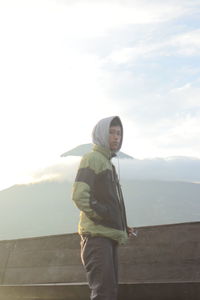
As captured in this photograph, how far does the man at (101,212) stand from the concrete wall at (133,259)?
1.30 meters

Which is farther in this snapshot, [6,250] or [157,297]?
[6,250]

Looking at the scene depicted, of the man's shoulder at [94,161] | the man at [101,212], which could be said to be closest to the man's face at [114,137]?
the man at [101,212]

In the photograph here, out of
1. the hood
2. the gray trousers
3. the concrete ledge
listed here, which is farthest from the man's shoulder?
the concrete ledge

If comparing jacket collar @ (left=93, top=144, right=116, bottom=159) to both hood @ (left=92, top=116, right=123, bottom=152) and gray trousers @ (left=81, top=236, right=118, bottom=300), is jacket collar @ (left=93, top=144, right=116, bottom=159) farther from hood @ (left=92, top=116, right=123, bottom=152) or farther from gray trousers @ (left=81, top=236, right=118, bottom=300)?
gray trousers @ (left=81, top=236, right=118, bottom=300)

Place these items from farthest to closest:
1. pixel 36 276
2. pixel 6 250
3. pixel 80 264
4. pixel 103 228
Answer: pixel 6 250 < pixel 36 276 < pixel 80 264 < pixel 103 228

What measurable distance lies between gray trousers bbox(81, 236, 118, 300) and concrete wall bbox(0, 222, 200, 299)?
4.21 ft

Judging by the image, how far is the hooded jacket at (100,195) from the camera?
420cm

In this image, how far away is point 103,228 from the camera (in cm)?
423

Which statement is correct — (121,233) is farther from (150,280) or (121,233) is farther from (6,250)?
(6,250)

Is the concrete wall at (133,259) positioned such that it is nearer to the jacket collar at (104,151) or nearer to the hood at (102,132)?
the jacket collar at (104,151)

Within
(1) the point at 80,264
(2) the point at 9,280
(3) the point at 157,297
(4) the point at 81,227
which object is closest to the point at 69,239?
(1) the point at 80,264

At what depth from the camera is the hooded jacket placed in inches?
165

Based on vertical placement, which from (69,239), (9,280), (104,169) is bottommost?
(9,280)

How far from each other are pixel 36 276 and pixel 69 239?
0.77 metres
